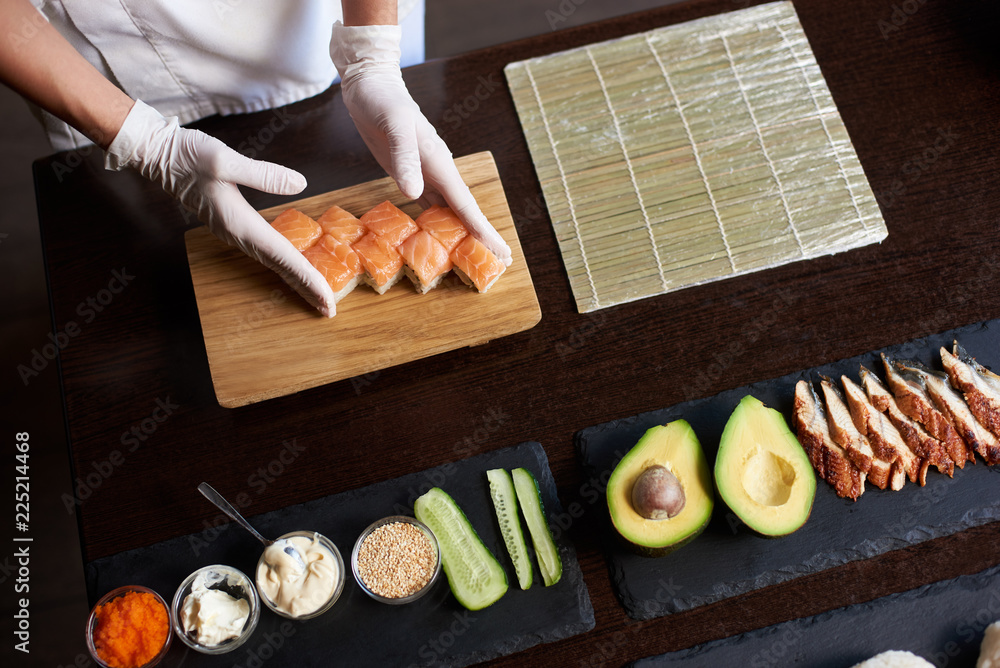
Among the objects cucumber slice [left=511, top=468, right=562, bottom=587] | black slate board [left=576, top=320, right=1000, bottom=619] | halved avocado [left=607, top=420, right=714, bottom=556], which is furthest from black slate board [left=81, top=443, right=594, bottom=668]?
halved avocado [left=607, top=420, right=714, bottom=556]

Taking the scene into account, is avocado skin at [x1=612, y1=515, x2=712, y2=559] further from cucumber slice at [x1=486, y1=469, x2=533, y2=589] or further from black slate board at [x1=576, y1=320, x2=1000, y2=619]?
cucumber slice at [x1=486, y1=469, x2=533, y2=589]

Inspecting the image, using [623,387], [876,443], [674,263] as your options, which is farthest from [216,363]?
[876,443]

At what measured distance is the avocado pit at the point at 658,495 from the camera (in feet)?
5.63

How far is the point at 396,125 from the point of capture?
2.03m

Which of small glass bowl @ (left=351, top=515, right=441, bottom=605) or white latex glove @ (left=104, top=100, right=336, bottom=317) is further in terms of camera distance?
white latex glove @ (left=104, top=100, right=336, bottom=317)

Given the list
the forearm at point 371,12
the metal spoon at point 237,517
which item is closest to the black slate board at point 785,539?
the metal spoon at point 237,517

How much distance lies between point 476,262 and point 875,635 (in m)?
1.48

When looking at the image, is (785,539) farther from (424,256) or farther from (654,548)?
(424,256)

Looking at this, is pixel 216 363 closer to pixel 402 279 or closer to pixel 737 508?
pixel 402 279

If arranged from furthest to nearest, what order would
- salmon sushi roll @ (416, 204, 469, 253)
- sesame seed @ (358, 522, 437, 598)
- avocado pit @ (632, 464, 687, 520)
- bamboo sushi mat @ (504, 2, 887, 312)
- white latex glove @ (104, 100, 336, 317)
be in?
bamboo sushi mat @ (504, 2, 887, 312), salmon sushi roll @ (416, 204, 469, 253), white latex glove @ (104, 100, 336, 317), sesame seed @ (358, 522, 437, 598), avocado pit @ (632, 464, 687, 520)

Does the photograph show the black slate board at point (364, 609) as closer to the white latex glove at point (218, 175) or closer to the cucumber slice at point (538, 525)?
the cucumber slice at point (538, 525)

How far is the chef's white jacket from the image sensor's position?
79.5 inches

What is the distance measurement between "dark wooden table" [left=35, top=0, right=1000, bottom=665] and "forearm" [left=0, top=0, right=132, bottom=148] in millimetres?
348

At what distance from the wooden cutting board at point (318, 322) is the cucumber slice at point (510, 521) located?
0.41 meters
